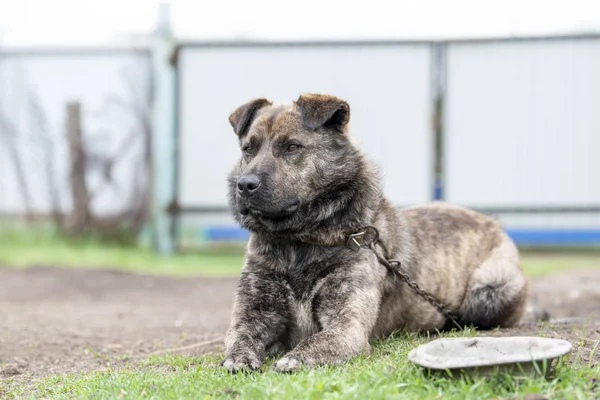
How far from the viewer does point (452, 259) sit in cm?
580

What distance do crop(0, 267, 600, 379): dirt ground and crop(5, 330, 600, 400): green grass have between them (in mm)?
615

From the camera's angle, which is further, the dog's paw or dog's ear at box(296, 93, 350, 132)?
dog's ear at box(296, 93, 350, 132)

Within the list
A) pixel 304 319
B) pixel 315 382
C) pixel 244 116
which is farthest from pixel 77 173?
pixel 315 382

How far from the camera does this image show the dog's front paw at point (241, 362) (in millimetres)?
4398

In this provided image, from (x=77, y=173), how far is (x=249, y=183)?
888 cm

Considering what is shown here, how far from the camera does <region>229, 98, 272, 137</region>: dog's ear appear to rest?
5516 millimetres

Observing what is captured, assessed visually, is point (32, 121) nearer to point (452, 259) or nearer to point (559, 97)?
A: point (559, 97)

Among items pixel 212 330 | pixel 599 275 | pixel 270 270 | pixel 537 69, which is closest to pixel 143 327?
pixel 212 330

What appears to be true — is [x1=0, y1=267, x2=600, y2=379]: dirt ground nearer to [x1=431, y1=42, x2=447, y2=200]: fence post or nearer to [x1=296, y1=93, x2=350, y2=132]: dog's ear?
[x1=296, y1=93, x2=350, y2=132]: dog's ear

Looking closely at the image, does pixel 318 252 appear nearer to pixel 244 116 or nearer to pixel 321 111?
pixel 321 111

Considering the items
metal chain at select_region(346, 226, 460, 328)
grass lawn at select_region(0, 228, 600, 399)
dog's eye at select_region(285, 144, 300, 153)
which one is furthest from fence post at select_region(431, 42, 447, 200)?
dog's eye at select_region(285, 144, 300, 153)

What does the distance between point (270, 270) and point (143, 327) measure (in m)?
2.47

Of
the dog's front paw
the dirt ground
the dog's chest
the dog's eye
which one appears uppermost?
the dog's eye

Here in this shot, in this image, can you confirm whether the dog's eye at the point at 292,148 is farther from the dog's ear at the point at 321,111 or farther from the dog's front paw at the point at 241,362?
the dog's front paw at the point at 241,362
